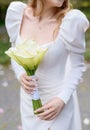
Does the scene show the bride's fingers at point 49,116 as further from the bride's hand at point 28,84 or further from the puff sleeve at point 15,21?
the puff sleeve at point 15,21

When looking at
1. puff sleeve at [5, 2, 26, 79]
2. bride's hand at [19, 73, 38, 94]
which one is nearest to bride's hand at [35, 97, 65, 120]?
bride's hand at [19, 73, 38, 94]

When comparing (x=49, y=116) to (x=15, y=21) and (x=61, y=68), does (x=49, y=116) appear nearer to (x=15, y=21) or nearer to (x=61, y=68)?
(x=61, y=68)

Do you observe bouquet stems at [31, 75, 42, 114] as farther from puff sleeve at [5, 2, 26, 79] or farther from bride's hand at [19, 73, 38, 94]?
puff sleeve at [5, 2, 26, 79]

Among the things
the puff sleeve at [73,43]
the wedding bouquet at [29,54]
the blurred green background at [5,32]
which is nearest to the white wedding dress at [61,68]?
the puff sleeve at [73,43]

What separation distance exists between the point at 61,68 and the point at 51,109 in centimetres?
23

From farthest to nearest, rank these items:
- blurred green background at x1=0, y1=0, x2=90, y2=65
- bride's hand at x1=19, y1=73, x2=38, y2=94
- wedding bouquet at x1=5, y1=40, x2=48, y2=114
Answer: blurred green background at x1=0, y1=0, x2=90, y2=65 → bride's hand at x1=19, y1=73, x2=38, y2=94 → wedding bouquet at x1=5, y1=40, x2=48, y2=114

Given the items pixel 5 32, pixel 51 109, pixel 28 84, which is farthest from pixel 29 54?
pixel 5 32

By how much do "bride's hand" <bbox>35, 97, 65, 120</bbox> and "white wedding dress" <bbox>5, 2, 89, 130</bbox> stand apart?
3cm

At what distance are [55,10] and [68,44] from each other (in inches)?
8.7

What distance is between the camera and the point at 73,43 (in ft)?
8.91

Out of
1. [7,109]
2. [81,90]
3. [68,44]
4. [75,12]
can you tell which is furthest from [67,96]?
[81,90]

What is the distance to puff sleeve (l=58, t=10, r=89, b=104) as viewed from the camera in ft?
8.83

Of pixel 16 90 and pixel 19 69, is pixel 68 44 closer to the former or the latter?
pixel 19 69

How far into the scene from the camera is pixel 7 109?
540 centimetres
